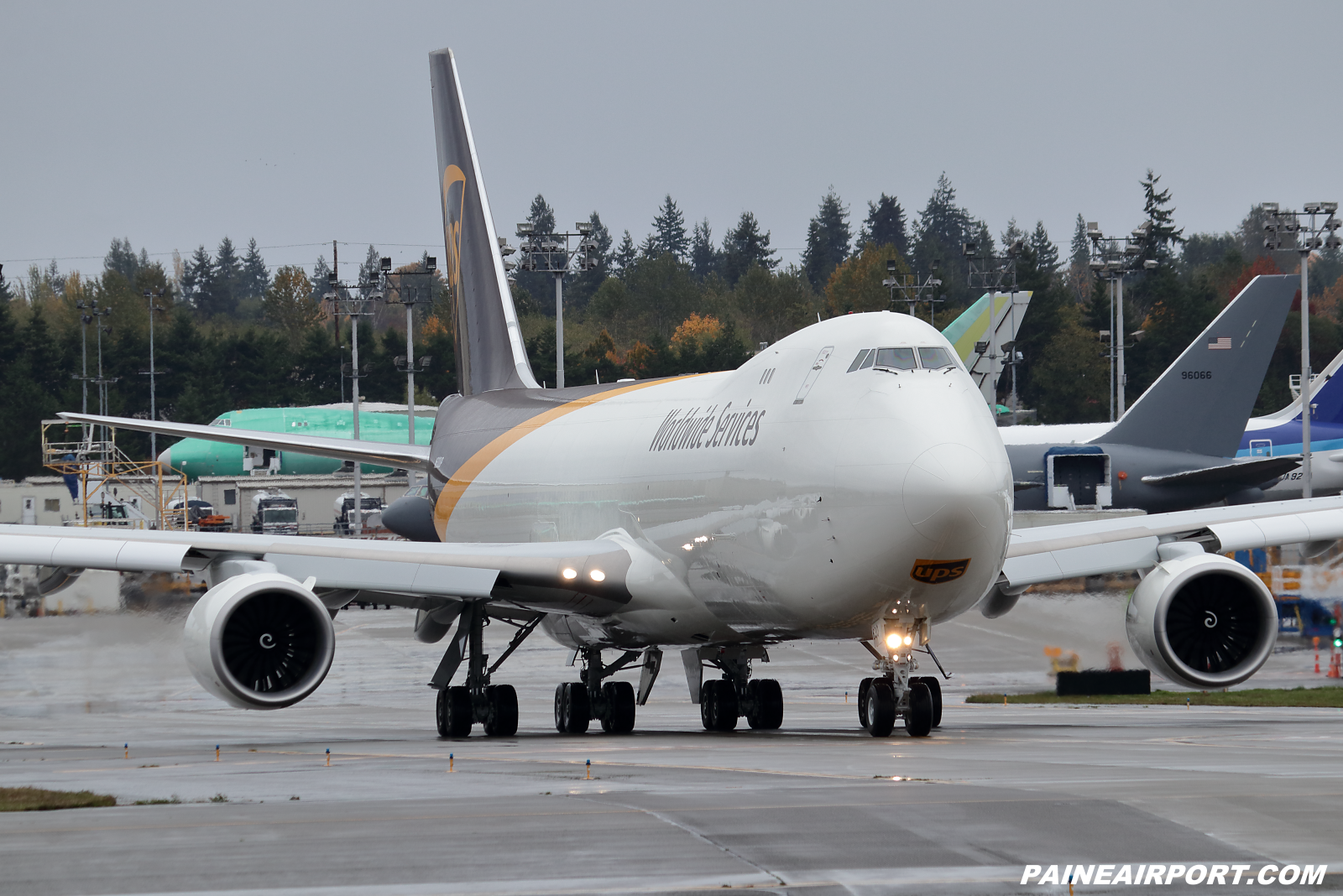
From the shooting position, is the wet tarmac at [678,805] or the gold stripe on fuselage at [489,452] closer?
the wet tarmac at [678,805]

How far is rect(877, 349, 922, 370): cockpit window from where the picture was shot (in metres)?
19.4

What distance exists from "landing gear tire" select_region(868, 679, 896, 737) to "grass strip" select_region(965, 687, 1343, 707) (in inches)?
400

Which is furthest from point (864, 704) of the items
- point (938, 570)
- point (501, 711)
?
point (501, 711)

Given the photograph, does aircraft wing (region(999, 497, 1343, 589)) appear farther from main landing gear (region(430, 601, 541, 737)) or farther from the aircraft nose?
main landing gear (region(430, 601, 541, 737))

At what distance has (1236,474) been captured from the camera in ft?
172

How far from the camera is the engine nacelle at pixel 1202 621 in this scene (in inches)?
829

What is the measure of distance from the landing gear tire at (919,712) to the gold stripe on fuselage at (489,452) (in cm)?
837

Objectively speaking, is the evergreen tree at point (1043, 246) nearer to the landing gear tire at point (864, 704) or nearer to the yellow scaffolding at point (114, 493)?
the yellow scaffolding at point (114, 493)

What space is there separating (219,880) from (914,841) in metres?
4.18

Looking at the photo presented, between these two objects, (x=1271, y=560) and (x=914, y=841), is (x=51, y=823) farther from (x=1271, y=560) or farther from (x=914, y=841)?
(x=1271, y=560)

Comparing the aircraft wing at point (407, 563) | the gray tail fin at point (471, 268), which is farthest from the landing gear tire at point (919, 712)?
the gray tail fin at point (471, 268)

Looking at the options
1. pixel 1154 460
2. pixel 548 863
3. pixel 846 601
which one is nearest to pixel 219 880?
pixel 548 863

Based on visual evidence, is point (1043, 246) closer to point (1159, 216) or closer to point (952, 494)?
point (1159, 216)

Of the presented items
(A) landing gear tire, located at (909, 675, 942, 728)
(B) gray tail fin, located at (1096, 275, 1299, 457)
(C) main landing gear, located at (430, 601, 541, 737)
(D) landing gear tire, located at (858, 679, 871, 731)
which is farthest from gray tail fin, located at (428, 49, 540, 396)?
(B) gray tail fin, located at (1096, 275, 1299, 457)
